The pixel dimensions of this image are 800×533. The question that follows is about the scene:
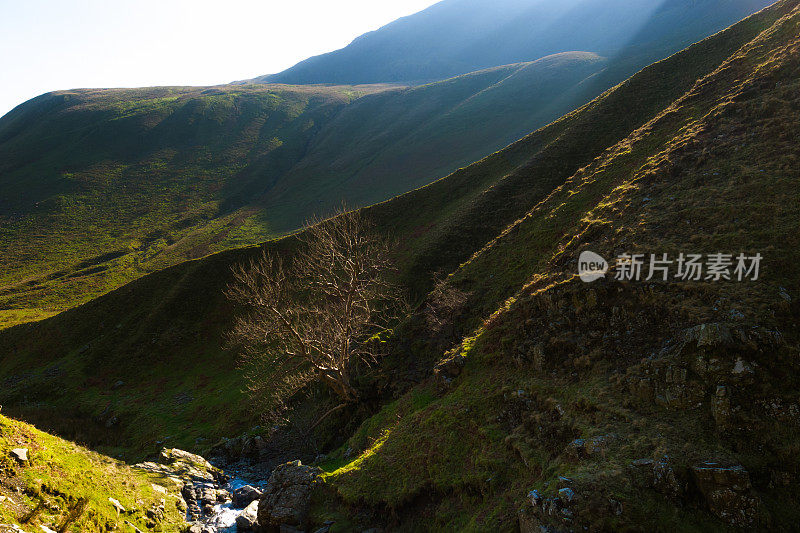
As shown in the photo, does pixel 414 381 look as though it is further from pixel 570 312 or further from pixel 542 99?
pixel 542 99

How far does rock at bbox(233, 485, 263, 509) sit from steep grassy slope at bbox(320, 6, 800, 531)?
4487 millimetres

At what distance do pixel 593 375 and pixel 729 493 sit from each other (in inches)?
227

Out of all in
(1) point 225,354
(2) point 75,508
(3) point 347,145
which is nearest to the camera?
(2) point 75,508

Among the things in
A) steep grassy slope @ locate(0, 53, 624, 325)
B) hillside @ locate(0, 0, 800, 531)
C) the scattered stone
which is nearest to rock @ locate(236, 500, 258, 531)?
hillside @ locate(0, 0, 800, 531)

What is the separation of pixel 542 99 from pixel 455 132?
4062cm

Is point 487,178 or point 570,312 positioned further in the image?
point 487,178

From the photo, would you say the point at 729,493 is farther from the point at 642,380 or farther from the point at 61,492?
the point at 61,492

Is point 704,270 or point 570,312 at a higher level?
point 704,270

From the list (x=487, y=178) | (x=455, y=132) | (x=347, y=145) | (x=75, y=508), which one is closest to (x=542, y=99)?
(x=455, y=132)

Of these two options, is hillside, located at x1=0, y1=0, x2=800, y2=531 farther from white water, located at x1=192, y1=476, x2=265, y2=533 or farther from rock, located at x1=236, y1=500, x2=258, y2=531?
white water, located at x1=192, y1=476, x2=265, y2=533

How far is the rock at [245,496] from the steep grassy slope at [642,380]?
4487 millimetres

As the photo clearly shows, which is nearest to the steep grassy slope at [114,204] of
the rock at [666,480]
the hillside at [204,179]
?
the hillside at [204,179]

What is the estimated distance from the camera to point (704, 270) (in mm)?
15734

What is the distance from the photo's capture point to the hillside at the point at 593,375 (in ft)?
35.8
